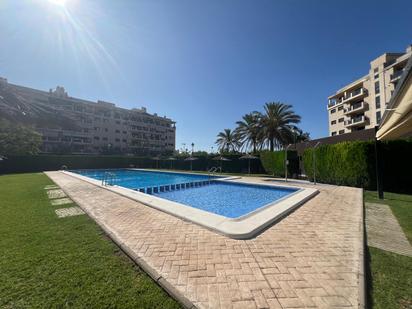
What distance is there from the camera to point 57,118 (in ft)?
175

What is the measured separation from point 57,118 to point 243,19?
197ft

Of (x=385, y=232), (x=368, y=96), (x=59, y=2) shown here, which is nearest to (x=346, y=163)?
(x=385, y=232)

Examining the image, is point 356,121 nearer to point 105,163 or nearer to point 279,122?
point 279,122

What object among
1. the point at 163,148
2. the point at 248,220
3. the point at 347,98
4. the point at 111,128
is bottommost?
the point at 248,220

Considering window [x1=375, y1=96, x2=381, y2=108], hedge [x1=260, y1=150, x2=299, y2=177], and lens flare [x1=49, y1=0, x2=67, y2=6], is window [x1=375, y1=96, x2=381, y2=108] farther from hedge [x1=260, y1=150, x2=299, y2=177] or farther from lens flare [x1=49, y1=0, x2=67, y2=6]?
lens flare [x1=49, y1=0, x2=67, y2=6]

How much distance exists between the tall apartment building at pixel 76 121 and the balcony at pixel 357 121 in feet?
185

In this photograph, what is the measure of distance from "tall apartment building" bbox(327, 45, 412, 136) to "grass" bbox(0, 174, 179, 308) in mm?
36682

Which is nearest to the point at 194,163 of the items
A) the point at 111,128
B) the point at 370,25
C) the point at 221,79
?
the point at 221,79

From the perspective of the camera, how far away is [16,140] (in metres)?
30.0

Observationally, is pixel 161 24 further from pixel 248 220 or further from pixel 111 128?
pixel 111 128

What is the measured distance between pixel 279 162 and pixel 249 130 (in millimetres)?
10606

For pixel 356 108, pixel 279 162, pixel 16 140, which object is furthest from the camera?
pixel 356 108

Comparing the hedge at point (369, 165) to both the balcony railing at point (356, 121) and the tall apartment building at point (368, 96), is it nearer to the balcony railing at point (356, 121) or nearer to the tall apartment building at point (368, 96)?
the tall apartment building at point (368, 96)

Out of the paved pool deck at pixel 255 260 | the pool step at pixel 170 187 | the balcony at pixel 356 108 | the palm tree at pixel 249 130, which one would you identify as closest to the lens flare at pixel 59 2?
the paved pool deck at pixel 255 260
